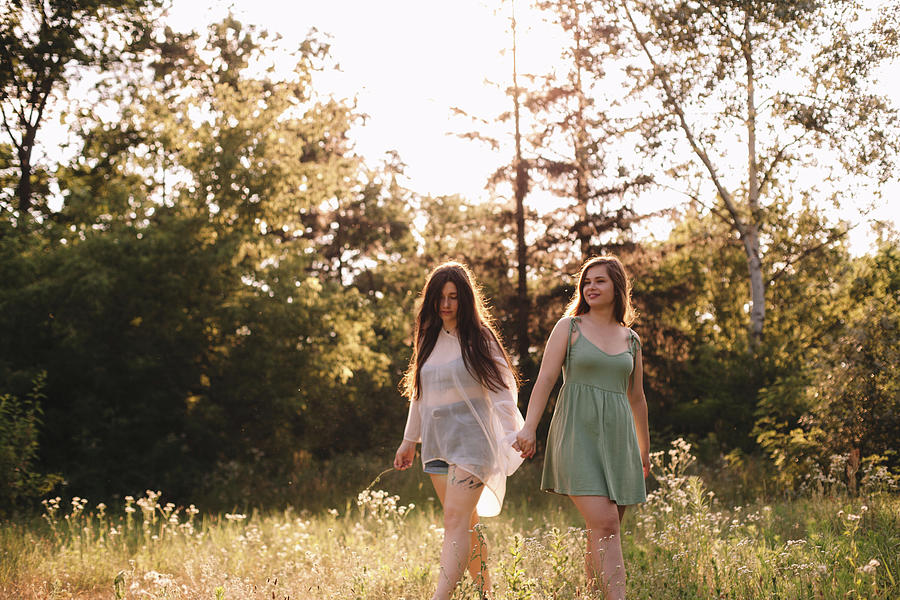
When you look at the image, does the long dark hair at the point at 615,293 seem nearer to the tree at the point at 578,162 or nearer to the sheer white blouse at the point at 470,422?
the sheer white blouse at the point at 470,422

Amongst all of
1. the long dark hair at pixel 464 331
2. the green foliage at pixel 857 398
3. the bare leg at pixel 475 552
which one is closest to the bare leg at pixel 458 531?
the bare leg at pixel 475 552

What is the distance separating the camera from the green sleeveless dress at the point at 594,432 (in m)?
4.83

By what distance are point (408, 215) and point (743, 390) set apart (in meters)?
14.9

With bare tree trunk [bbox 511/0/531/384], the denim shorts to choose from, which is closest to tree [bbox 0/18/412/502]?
bare tree trunk [bbox 511/0/531/384]

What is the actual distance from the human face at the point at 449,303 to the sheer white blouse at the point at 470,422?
138 mm

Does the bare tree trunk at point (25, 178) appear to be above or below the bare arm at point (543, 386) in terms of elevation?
above

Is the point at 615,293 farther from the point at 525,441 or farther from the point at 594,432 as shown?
the point at 525,441

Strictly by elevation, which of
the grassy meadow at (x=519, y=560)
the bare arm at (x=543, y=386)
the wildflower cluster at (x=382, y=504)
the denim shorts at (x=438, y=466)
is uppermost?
the bare arm at (x=543, y=386)

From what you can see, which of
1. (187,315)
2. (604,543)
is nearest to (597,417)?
(604,543)

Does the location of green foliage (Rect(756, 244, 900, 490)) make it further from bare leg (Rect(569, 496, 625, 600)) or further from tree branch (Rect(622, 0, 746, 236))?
tree branch (Rect(622, 0, 746, 236))

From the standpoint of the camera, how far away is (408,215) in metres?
29.7

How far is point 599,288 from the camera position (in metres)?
5.05

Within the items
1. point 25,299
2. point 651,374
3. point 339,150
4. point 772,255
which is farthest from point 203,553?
point 339,150

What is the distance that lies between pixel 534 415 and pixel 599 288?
0.85 metres
